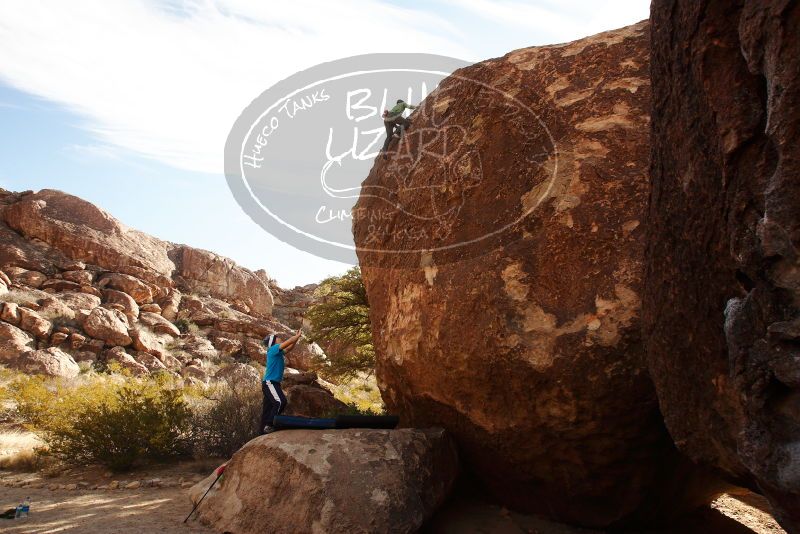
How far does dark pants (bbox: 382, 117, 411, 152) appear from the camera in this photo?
7.04 m

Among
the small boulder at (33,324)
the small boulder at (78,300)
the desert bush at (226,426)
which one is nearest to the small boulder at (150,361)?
the small boulder at (78,300)

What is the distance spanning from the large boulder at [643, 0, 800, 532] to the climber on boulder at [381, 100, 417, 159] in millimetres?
4176

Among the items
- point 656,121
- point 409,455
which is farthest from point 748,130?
point 409,455

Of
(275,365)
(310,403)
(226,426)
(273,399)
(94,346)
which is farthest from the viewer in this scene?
(94,346)

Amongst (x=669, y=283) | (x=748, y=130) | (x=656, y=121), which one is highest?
(x=656, y=121)

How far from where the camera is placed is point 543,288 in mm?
4762

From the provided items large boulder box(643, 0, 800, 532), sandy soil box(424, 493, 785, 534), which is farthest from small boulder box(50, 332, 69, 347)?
large boulder box(643, 0, 800, 532)

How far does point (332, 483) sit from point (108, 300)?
824 inches

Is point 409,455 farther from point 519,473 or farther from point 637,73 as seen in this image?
point 637,73

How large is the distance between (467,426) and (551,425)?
94cm

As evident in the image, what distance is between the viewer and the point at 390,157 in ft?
23.1

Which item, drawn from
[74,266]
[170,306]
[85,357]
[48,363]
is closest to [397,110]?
[48,363]

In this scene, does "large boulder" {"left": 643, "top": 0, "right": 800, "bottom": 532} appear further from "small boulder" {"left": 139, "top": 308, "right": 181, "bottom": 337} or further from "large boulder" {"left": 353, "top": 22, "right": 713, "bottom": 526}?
"small boulder" {"left": 139, "top": 308, "right": 181, "bottom": 337}

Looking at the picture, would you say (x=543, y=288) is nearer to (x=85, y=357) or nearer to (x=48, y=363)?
(x=48, y=363)
